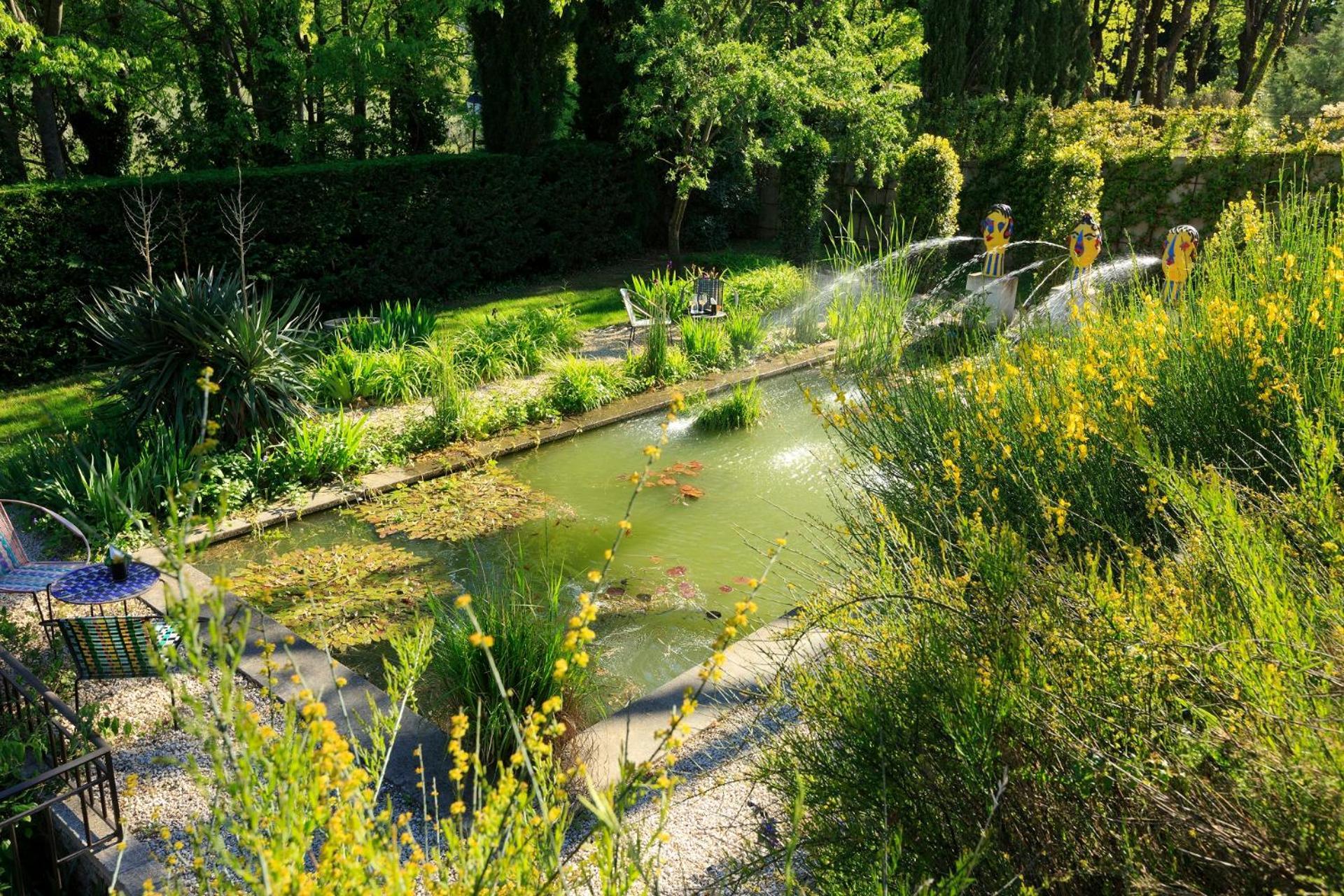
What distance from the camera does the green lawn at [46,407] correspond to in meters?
7.12

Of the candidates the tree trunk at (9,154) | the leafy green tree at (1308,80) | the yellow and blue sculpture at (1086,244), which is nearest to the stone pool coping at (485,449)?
the yellow and blue sculpture at (1086,244)

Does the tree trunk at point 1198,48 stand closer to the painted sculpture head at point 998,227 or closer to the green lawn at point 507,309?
the green lawn at point 507,309

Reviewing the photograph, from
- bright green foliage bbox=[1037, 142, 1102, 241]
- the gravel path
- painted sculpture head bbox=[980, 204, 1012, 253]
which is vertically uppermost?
bright green foliage bbox=[1037, 142, 1102, 241]

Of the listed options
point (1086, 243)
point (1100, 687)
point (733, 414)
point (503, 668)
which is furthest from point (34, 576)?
point (1086, 243)

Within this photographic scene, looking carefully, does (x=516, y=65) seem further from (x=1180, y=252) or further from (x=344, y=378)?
(x=1180, y=252)

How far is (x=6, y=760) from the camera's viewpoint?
3334mm

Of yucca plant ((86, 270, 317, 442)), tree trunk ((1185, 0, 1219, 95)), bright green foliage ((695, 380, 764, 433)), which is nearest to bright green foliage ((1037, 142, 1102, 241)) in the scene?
bright green foliage ((695, 380, 764, 433))

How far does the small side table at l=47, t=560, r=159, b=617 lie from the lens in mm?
4027

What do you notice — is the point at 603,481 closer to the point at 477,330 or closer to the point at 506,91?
the point at 477,330

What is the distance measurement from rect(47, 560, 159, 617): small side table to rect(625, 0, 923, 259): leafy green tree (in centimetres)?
840

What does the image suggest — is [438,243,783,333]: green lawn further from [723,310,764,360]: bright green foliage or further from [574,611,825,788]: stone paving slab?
[574,611,825,788]: stone paving slab

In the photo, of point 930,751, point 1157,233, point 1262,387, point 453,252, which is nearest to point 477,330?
point 453,252

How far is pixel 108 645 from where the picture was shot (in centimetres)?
355

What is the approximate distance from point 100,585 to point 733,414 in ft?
15.4
